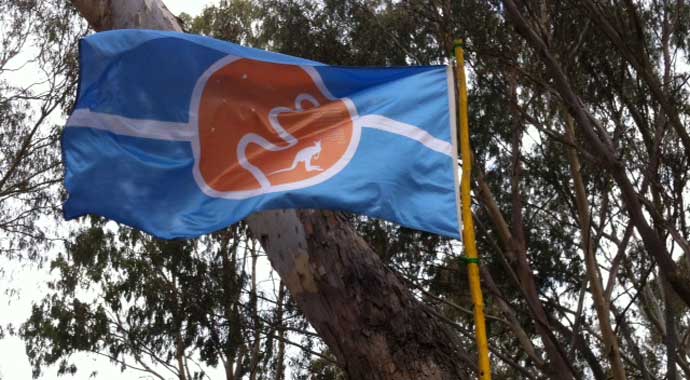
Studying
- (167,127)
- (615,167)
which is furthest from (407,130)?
(615,167)

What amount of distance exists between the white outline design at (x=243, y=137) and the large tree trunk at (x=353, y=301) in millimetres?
729

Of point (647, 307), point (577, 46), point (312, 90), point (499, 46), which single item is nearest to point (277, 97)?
point (312, 90)

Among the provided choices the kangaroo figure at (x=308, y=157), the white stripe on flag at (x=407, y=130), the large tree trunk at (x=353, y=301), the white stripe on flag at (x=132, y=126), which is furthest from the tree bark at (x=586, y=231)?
the white stripe on flag at (x=132, y=126)

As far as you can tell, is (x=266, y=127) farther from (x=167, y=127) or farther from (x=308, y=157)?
(x=167, y=127)

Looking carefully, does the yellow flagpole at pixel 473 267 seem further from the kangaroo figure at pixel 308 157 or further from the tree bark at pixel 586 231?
the tree bark at pixel 586 231

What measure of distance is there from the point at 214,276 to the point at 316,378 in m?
2.03

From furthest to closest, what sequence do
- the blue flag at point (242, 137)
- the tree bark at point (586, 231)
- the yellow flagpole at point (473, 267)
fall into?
the tree bark at point (586, 231) < the blue flag at point (242, 137) < the yellow flagpole at point (473, 267)

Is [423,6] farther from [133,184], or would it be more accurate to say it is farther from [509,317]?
[133,184]

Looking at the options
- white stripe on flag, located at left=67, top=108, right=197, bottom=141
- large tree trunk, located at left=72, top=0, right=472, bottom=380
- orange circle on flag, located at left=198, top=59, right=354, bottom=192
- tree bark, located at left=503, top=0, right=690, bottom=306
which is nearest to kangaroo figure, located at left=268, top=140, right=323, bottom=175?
orange circle on flag, located at left=198, top=59, right=354, bottom=192

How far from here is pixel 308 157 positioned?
427cm

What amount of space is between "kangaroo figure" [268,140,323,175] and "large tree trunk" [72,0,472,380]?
75cm

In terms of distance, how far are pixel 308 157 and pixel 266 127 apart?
0.93ft

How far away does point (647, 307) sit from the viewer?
1242 cm

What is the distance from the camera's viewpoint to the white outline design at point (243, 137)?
4273 millimetres
